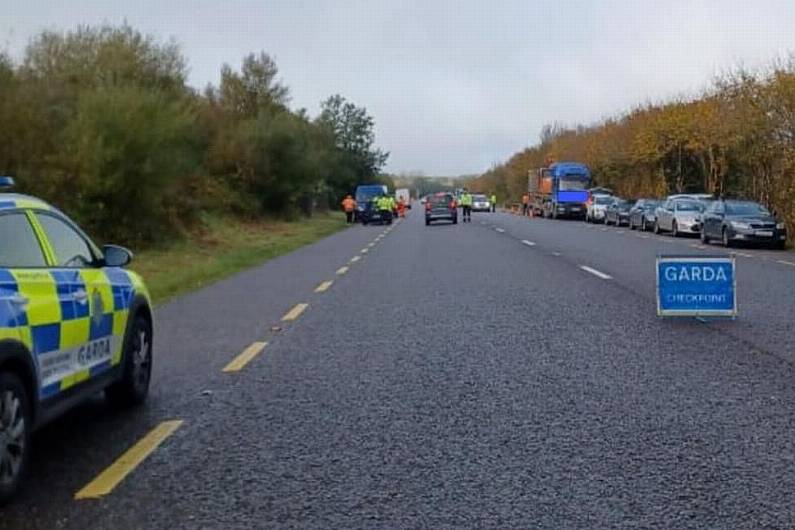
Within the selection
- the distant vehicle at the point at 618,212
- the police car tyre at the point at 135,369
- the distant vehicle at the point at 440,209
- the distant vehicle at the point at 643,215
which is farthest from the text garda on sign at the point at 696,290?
the distant vehicle at the point at 440,209

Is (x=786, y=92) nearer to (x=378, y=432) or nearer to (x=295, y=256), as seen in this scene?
(x=295, y=256)

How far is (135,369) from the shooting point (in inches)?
318

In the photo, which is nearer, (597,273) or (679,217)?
(597,273)

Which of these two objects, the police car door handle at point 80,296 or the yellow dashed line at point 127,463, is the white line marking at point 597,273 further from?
the police car door handle at point 80,296

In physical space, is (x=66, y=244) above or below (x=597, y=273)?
above

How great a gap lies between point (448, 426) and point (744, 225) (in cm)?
2756

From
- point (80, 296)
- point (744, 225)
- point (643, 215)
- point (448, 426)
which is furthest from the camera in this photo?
point (643, 215)

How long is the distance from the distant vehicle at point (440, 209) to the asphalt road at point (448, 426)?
138 feet

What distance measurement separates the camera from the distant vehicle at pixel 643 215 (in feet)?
157

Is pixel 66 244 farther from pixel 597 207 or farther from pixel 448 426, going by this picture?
pixel 597 207

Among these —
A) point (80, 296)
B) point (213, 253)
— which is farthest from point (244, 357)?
point (213, 253)

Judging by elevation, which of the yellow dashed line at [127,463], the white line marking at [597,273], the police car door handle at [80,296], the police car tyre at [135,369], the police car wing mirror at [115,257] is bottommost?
the white line marking at [597,273]

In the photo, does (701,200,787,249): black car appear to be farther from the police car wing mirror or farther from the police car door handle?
the police car door handle

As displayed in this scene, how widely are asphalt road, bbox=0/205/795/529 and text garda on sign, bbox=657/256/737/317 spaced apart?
1.24 feet
